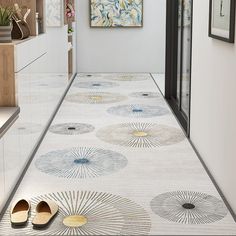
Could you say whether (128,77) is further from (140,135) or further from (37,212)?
(37,212)

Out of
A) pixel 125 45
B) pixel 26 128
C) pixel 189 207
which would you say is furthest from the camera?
pixel 125 45

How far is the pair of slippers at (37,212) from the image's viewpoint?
8.59 feet

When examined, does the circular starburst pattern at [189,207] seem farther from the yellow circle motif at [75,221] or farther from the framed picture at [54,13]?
the framed picture at [54,13]

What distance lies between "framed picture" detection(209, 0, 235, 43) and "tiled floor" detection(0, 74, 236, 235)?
1.04 m

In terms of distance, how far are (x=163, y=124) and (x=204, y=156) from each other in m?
1.35

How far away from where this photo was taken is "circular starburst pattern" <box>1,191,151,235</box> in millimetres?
2557

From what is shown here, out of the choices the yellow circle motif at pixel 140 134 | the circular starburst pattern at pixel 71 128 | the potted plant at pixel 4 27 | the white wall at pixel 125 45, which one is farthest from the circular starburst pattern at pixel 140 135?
the white wall at pixel 125 45

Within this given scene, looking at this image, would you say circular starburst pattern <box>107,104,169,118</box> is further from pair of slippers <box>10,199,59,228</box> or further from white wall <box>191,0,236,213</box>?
Answer: pair of slippers <box>10,199,59,228</box>

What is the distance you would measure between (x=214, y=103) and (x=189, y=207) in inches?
32.4

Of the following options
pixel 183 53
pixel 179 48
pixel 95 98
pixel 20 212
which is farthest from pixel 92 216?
pixel 95 98

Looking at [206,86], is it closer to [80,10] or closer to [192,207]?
[192,207]

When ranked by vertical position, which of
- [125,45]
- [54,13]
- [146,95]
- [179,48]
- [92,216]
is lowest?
[92,216]

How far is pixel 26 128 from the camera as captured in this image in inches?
142

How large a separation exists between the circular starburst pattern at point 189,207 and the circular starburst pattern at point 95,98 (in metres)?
3.24
